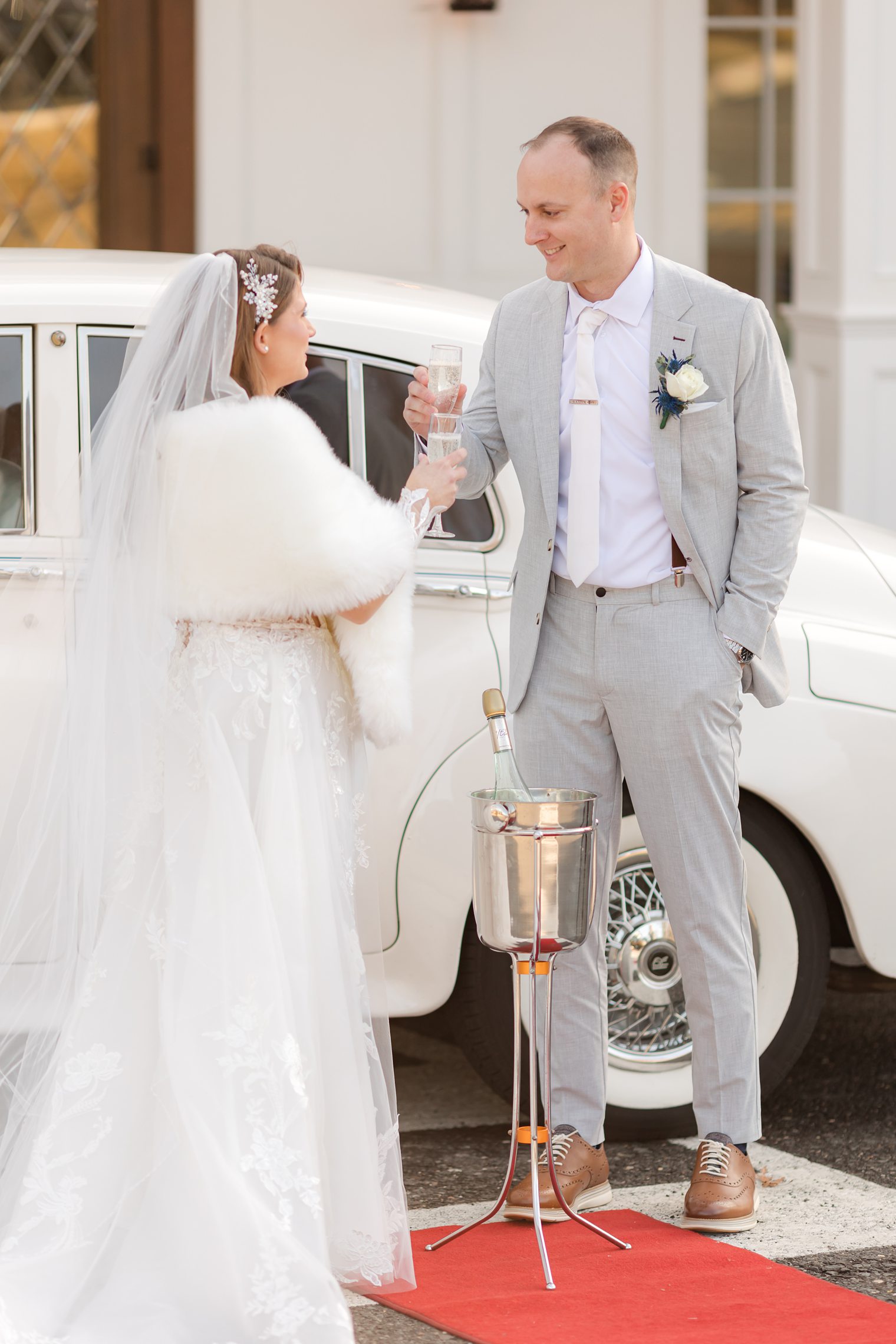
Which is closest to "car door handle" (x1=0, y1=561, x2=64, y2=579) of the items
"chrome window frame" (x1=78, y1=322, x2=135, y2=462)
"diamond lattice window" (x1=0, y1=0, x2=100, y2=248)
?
"chrome window frame" (x1=78, y1=322, x2=135, y2=462)

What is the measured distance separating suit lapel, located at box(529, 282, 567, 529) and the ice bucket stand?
2.18 ft

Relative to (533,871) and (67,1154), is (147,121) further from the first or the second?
(67,1154)

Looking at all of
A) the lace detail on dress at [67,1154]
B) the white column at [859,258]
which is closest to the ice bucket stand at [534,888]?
the lace detail on dress at [67,1154]

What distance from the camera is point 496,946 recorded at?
378 cm

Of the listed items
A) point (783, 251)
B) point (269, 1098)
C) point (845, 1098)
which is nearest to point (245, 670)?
point (269, 1098)

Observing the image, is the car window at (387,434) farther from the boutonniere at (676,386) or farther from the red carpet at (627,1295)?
the red carpet at (627,1295)

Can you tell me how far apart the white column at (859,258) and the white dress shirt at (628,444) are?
3.61 m

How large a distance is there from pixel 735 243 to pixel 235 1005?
668cm

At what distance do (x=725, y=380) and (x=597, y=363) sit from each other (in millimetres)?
273

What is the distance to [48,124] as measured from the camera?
859 cm

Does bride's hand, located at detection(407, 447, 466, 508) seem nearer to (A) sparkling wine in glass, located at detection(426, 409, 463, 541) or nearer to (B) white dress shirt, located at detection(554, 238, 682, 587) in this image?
(A) sparkling wine in glass, located at detection(426, 409, 463, 541)

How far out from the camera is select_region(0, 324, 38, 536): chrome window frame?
4.12 meters

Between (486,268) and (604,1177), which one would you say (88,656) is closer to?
(604,1177)

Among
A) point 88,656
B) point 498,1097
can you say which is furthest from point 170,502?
point 498,1097
